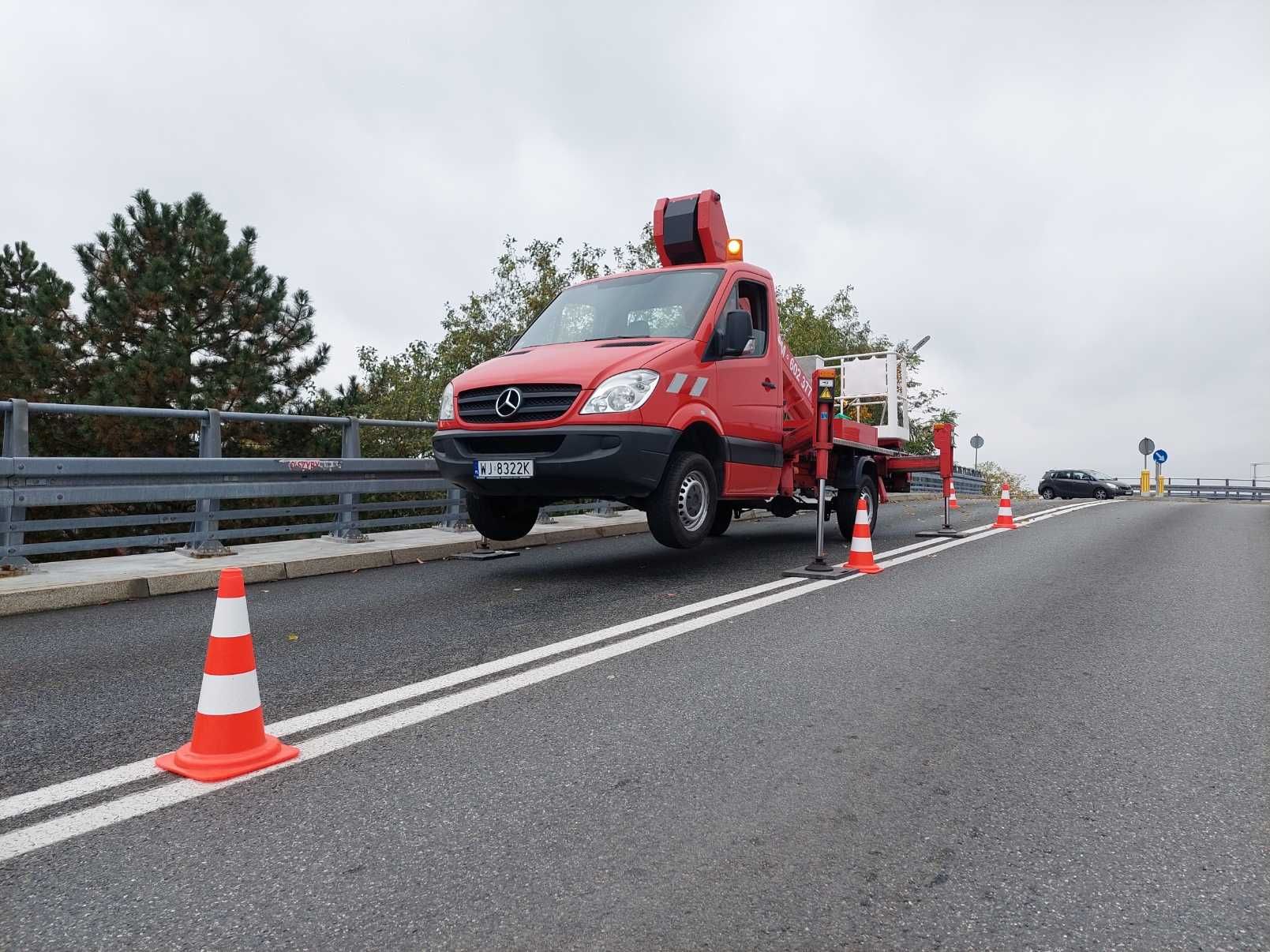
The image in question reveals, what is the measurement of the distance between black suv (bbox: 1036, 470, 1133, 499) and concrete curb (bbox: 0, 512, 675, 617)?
107 feet

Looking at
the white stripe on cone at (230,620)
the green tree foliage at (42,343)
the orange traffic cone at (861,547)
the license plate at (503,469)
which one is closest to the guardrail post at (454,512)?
the license plate at (503,469)

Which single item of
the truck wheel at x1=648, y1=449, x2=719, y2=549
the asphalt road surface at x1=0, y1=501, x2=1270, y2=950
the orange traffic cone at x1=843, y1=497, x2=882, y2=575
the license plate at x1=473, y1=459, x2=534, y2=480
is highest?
the license plate at x1=473, y1=459, x2=534, y2=480

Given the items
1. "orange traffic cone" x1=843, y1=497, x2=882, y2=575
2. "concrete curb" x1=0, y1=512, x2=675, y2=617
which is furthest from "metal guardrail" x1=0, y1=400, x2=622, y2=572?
"orange traffic cone" x1=843, y1=497, x2=882, y2=575

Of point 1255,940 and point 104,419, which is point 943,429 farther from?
point 104,419

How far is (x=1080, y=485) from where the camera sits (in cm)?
3706

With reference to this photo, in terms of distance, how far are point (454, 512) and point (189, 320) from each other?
1646 cm

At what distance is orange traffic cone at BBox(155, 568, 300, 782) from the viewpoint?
2859mm

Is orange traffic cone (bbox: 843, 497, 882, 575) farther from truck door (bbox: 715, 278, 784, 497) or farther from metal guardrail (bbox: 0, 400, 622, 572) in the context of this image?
metal guardrail (bbox: 0, 400, 622, 572)

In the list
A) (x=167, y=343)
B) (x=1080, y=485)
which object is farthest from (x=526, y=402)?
(x=1080, y=485)

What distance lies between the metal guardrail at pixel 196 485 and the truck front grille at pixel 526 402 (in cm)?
218

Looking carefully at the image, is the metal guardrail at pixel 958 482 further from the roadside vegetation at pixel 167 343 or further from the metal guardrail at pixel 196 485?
the metal guardrail at pixel 196 485

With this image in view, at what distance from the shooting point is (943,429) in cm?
1159

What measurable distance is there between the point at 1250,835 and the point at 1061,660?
2.06 metres

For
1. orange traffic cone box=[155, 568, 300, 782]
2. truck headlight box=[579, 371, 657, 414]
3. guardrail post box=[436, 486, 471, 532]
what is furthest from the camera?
guardrail post box=[436, 486, 471, 532]
